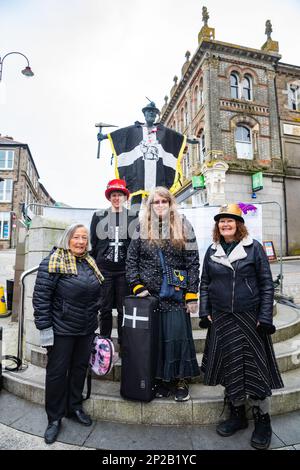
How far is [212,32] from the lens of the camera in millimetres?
16469

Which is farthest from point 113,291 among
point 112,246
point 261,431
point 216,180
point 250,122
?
point 250,122

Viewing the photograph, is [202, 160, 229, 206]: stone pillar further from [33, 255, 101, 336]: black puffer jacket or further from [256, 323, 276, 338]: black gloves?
[33, 255, 101, 336]: black puffer jacket

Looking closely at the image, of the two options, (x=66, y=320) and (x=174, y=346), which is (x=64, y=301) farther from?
(x=174, y=346)

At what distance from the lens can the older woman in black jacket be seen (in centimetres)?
234

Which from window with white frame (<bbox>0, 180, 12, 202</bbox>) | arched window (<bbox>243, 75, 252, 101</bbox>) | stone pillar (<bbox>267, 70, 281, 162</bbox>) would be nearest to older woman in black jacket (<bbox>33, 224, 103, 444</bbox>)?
stone pillar (<bbox>267, 70, 281, 162</bbox>)

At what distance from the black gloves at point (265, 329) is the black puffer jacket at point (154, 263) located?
61 centimetres

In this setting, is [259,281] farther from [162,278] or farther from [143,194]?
[143,194]

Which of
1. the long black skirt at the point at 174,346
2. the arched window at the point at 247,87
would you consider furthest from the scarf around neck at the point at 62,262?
the arched window at the point at 247,87

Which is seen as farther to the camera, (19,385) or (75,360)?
(19,385)

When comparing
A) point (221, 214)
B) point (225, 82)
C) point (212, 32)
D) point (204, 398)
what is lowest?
point (204, 398)

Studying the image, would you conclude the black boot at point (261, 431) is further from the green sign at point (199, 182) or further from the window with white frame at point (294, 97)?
the window with white frame at point (294, 97)
